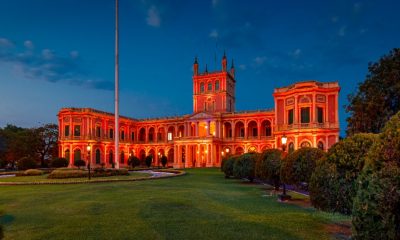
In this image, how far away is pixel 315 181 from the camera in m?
8.47

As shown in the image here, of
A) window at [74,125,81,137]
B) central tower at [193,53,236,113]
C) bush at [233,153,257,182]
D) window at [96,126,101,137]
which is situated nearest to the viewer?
bush at [233,153,257,182]

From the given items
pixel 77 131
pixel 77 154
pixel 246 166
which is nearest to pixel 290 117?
pixel 246 166

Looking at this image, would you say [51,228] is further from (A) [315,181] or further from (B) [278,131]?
(B) [278,131]

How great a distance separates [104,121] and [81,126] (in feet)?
17.8

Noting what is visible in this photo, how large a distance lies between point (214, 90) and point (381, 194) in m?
63.5

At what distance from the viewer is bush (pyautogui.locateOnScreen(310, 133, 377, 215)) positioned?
762 cm

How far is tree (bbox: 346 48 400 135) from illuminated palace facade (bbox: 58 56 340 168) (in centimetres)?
1772

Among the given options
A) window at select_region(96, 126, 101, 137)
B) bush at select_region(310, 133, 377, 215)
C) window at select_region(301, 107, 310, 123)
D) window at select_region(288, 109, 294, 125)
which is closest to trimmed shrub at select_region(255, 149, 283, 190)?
bush at select_region(310, 133, 377, 215)

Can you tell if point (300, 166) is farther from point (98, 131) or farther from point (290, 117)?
point (98, 131)

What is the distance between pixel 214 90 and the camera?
67.2 metres

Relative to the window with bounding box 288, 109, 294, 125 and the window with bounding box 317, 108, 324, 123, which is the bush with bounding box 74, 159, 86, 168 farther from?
the window with bounding box 317, 108, 324, 123

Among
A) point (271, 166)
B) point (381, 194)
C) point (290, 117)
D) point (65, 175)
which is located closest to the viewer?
point (381, 194)

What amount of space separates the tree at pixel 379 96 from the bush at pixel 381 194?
2084cm

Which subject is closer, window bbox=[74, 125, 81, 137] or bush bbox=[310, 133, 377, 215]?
bush bbox=[310, 133, 377, 215]
